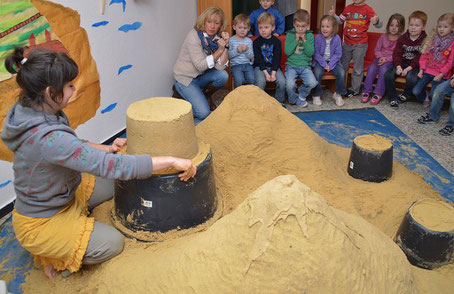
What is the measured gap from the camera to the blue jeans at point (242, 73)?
3.98 meters

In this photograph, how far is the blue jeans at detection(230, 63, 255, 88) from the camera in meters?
3.98

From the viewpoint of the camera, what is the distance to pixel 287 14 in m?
4.61

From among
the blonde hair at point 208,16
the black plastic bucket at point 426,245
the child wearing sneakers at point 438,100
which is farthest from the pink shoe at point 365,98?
the black plastic bucket at point 426,245

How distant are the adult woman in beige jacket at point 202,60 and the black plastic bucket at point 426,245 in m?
2.29

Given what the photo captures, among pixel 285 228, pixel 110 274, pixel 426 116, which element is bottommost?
pixel 426 116

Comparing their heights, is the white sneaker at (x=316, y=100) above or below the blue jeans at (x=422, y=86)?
below

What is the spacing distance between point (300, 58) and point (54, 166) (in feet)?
10.3

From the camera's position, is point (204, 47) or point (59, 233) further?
point (204, 47)

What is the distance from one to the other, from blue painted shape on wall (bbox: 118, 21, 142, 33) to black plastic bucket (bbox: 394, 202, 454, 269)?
2.53 meters

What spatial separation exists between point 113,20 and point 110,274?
210cm

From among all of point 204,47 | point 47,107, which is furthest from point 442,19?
point 47,107

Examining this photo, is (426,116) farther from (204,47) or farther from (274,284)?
(274,284)

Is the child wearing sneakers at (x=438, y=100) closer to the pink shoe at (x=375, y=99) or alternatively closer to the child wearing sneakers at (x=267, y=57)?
the pink shoe at (x=375, y=99)

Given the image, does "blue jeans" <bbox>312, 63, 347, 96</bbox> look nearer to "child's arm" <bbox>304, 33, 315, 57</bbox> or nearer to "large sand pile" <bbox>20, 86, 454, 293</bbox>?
"child's arm" <bbox>304, 33, 315, 57</bbox>
